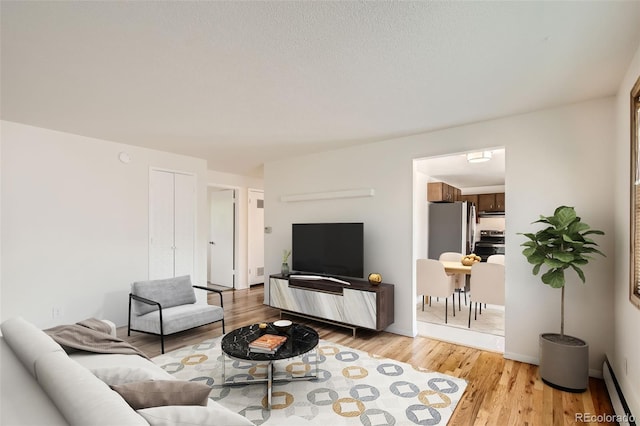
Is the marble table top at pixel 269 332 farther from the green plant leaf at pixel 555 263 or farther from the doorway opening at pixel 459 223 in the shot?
the green plant leaf at pixel 555 263

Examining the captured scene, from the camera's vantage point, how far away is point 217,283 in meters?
7.23

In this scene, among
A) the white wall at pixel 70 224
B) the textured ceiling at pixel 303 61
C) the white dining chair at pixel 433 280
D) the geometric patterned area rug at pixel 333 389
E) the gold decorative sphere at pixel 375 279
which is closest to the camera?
the textured ceiling at pixel 303 61

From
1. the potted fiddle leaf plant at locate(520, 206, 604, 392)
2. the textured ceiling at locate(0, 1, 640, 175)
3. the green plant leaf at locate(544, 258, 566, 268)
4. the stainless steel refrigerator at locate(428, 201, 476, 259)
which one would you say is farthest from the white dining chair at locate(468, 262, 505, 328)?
the stainless steel refrigerator at locate(428, 201, 476, 259)

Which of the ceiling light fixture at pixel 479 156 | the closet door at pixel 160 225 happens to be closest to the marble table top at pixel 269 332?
the closet door at pixel 160 225

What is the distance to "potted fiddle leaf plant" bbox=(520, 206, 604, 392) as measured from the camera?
8.39 ft

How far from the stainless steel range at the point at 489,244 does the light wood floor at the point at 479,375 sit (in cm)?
482

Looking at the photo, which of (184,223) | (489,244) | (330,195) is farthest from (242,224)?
(489,244)

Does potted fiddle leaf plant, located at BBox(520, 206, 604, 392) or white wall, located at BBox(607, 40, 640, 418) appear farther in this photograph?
potted fiddle leaf plant, located at BBox(520, 206, 604, 392)

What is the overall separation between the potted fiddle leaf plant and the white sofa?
108 inches

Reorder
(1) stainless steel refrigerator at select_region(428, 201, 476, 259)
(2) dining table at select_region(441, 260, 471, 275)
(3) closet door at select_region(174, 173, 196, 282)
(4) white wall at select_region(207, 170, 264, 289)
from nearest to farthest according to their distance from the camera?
(2) dining table at select_region(441, 260, 471, 275) → (3) closet door at select_region(174, 173, 196, 282) → (1) stainless steel refrigerator at select_region(428, 201, 476, 259) → (4) white wall at select_region(207, 170, 264, 289)

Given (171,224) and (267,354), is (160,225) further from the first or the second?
(267,354)

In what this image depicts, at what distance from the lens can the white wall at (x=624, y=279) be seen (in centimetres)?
205

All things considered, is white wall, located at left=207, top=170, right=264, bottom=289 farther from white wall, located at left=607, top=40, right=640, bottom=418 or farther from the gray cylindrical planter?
white wall, located at left=607, top=40, right=640, bottom=418

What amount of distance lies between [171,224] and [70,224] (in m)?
1.30
